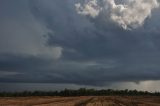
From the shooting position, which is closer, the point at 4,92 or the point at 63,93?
the point at 4,92

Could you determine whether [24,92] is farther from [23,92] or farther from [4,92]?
[4,92]

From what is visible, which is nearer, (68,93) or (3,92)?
(3,92)

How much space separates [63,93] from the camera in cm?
19988

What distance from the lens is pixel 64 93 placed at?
19975 cm

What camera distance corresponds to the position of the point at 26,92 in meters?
198

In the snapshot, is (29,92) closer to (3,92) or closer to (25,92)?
(25,92)

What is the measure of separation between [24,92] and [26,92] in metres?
1.04

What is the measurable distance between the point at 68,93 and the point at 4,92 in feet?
110

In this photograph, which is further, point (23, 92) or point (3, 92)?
point (23, 92)

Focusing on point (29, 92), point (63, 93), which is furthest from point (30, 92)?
point (63, 93)

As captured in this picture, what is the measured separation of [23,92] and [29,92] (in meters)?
3.33

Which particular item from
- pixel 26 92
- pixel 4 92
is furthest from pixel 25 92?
pixel 4 92

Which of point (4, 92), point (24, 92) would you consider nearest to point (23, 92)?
point (24, 92)

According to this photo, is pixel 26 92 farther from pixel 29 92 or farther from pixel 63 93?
pixel 63 93
